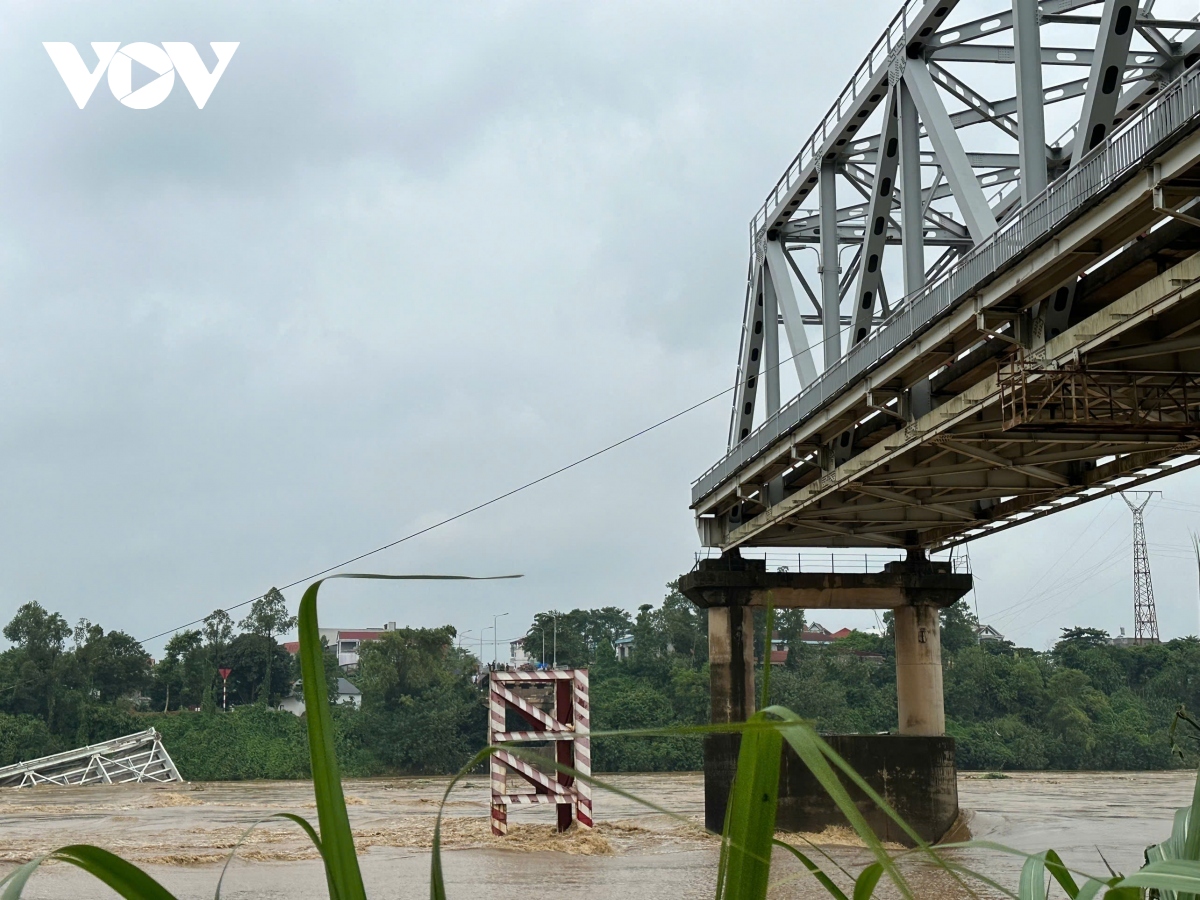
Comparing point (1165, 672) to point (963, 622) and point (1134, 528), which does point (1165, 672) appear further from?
point (963, 622)

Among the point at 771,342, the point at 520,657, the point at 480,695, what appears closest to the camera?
the point at 771,342

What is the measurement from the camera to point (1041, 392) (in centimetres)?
1733

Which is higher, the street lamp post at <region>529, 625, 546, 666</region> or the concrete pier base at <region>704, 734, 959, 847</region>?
the street lamp post at <region>529, 625, 546, 666</region>

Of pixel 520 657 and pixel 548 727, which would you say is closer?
pixel 548 727

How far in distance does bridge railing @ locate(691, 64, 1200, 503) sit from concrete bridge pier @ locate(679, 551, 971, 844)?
6.86 metres

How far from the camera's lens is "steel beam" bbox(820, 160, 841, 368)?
2458 centimetres

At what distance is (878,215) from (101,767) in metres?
40.8

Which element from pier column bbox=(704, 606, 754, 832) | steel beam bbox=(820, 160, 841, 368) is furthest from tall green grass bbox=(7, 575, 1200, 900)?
pier column bbox=(704, 606, 754, 832)

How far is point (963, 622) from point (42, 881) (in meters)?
71.3

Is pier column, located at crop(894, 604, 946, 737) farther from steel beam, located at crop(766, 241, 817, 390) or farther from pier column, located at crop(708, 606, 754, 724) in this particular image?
steel beam, located at crop(766, 241, 817, 390)

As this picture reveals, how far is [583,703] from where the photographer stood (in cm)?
2130

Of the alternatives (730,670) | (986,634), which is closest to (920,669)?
(730,670)

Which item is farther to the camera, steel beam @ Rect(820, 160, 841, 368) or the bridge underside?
steel beam @ Rect(820, 160, 841, 368)

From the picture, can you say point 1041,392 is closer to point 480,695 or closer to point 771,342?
point 771,342
